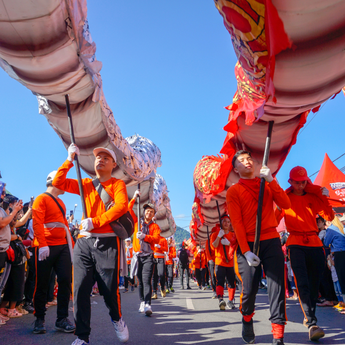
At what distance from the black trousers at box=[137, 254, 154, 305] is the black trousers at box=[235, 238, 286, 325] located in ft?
9.66

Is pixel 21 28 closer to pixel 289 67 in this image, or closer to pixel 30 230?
pixel 289 67

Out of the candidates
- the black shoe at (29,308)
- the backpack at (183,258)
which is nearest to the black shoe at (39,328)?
the black shoe at (29,308)

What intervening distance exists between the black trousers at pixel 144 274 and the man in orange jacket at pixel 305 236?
2.85m

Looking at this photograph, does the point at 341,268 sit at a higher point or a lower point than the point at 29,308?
higher

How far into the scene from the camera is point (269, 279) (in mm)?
2994

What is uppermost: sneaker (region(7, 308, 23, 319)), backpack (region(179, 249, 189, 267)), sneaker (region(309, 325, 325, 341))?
backpack (region(179, 249, 189, 267))

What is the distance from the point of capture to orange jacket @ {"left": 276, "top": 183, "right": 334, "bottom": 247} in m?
3.82

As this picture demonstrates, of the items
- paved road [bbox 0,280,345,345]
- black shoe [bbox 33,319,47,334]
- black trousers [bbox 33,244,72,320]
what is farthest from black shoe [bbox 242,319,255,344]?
black shoe [bbox 33,319,47,334]

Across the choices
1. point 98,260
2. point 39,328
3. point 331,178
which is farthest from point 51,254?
point 331,178

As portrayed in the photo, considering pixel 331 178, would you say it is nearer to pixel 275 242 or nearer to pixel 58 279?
pixel 275 242

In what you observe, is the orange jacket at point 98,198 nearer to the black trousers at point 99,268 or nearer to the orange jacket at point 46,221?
the black trousers at point 99,268

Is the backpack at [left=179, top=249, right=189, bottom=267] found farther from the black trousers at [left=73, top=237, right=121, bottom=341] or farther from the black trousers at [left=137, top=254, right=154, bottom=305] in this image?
the black trousers at [left=73, top=237, right=121, bottom=341]

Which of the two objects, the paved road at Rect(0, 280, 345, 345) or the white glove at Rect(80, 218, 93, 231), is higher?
the white glove at Rect(80, 218, 93, 231)

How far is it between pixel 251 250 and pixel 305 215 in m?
1.13
